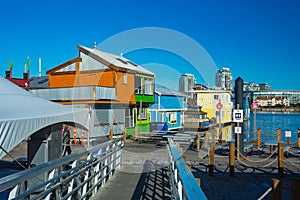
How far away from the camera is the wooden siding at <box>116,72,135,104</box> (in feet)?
79.4

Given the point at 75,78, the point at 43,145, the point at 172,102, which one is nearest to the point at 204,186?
the point at 43,145

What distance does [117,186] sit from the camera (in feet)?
22.2

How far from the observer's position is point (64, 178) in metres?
5.94

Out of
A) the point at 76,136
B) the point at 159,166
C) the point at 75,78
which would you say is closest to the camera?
the point at 159,166

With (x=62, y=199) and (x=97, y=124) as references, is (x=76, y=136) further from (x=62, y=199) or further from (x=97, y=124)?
(x=62, y=199)

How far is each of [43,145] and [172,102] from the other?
94.7 feet

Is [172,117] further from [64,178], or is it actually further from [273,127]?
[273,127]

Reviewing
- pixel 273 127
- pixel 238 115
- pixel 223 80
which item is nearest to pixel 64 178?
pixel 238 115

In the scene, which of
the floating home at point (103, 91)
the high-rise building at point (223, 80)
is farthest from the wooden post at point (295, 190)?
the high-rise building at point (223, 80)

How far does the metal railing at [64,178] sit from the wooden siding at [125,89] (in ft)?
49.9

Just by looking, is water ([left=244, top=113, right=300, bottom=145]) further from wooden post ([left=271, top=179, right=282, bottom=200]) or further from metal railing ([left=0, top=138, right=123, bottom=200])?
wooden post ([left=271, top=179, right=282, bottom=200])

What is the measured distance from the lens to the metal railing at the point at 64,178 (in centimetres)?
302

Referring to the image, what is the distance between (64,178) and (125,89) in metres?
19.3

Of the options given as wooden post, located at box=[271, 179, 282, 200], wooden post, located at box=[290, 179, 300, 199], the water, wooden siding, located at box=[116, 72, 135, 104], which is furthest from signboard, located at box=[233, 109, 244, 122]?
wooden siding, located at box=[116, 72, 135, 104]
